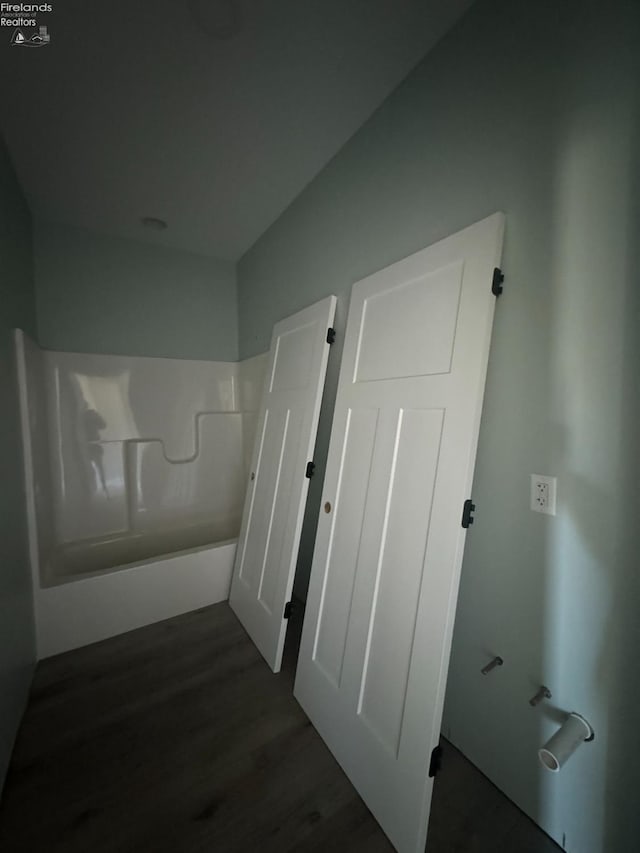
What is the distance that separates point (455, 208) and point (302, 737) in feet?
7.10

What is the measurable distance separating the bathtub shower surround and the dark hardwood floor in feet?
1.26

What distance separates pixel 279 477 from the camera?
1.77 metres

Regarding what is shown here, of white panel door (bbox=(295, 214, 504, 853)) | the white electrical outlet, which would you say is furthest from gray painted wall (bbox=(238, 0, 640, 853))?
white panel door (bbox=(295, 214, 504, 853))

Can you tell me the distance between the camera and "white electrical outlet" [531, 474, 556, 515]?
3.01 feet

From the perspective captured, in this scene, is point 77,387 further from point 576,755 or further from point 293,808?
point 576,755

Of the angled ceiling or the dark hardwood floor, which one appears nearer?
the dark hardwood floor

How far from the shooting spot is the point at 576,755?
88cm

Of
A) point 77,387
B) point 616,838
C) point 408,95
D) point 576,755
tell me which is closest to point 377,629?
point 576,755

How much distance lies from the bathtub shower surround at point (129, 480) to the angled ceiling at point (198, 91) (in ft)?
3.34

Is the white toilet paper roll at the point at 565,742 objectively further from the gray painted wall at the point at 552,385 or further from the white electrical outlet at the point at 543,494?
the white electrical outlet at the point at 543,494

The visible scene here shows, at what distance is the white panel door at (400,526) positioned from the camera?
923mm

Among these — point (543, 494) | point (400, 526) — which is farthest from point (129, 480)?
point (543, 494)

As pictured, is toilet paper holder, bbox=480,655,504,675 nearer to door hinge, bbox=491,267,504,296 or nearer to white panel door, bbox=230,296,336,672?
white panel door, bbox=230,296,336,672
